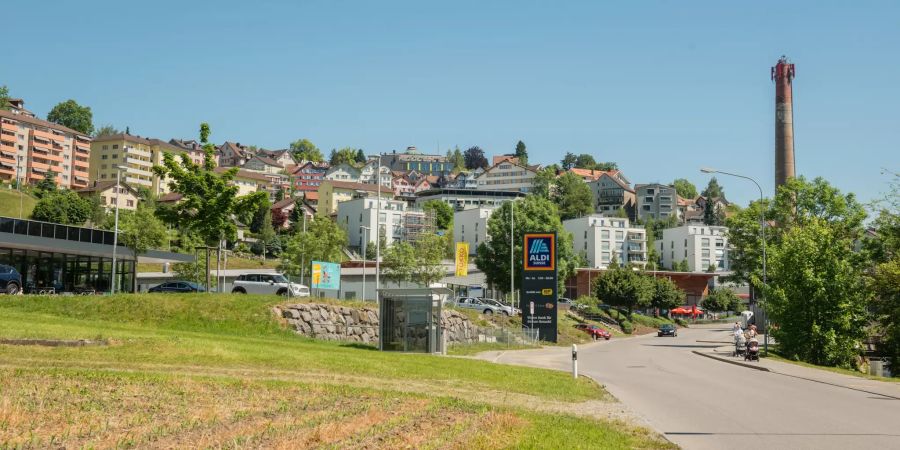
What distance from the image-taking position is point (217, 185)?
41.4 m

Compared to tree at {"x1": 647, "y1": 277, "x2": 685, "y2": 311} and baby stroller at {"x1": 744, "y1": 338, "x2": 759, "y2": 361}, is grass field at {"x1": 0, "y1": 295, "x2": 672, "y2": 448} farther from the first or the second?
tree at {"x1": 647, "y1": 277, "x2": 685, "y2": 311}

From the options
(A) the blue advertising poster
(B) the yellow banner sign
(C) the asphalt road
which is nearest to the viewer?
(C) the asphalt road

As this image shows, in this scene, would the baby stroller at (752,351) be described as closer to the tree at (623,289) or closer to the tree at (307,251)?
the tree at (307,251)

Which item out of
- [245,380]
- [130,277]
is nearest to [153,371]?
[245,380]

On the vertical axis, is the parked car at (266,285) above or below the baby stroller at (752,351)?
above

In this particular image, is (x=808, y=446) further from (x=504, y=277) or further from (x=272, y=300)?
(x=504, y=277)

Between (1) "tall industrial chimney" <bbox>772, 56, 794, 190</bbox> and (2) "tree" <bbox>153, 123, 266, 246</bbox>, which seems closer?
(2) "tree" <bbox>153, 123, 266, 246</bbox>

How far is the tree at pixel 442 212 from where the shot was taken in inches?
7492

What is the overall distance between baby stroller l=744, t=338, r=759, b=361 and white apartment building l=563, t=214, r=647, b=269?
118 meters

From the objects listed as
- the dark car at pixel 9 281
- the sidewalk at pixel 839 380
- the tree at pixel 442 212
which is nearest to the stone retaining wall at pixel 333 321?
the sidewalk at pixel 839 380

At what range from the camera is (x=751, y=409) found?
18250 mm

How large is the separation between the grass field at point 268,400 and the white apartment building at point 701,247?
485 feet

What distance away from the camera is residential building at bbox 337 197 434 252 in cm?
15262

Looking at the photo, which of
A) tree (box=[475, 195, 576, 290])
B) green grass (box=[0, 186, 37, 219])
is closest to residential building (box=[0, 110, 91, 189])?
green grass (box=[0, 186, 37, 219])
